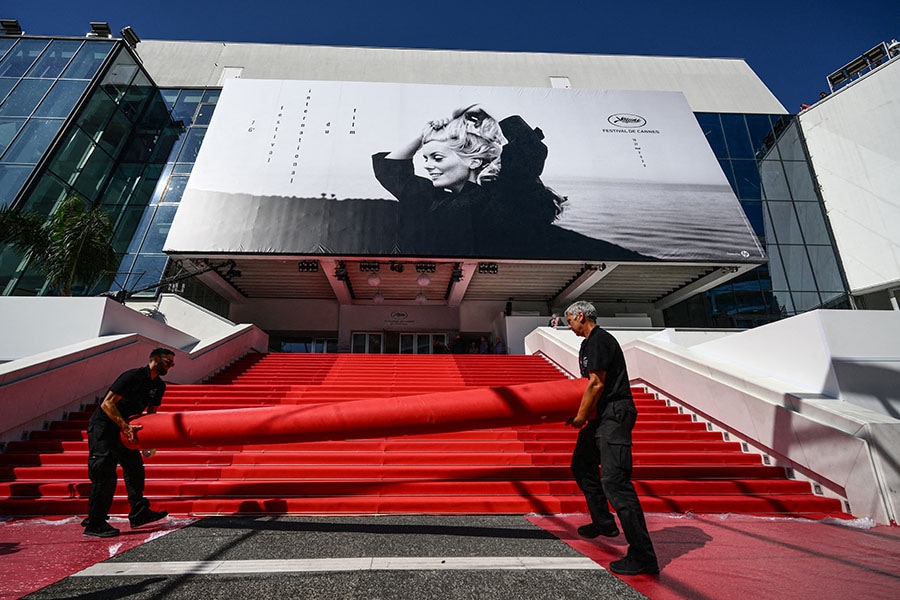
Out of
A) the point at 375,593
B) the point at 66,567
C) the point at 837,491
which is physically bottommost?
the point at 66,567

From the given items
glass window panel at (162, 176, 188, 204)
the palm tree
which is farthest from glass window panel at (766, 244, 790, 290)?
glass window panel at (162, 176, 188, 204)

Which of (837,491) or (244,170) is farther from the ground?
(244,170)

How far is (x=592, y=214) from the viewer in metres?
14.6

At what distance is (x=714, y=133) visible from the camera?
826 inches

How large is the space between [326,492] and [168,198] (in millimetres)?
17213

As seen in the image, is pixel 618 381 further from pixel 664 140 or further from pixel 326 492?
pixel 664 140

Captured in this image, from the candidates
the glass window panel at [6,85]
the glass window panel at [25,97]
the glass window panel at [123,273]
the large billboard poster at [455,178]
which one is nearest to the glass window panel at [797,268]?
the large billboard poster at [455,178]

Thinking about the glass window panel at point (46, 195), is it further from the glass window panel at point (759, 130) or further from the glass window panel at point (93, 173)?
the glass window panel at point (759, 130)

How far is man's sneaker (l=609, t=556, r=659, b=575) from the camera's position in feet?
6.59

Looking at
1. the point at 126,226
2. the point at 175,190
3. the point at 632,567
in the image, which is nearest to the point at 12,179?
the point at 126,226

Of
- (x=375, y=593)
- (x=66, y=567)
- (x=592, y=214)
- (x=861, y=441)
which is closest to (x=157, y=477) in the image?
(x=66, y=567)

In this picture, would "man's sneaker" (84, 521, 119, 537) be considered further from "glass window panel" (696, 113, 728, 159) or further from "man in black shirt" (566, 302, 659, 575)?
"glass window panel" (696, 113, 728, 159)

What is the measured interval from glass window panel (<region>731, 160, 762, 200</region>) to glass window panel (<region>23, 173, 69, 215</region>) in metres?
27.9

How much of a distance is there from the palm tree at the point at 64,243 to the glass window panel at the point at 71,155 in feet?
21.7
